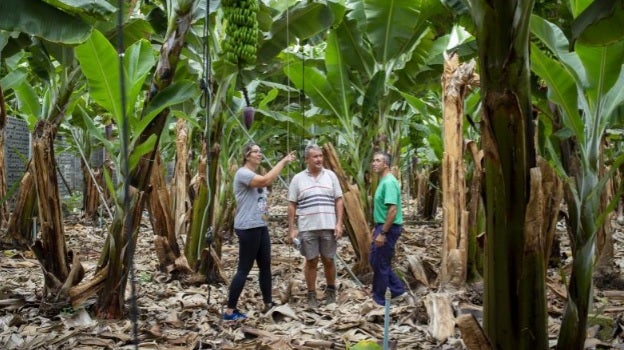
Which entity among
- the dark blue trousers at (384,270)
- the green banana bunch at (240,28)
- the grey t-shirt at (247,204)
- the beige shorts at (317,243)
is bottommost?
the dark blue trousers at (384,270)

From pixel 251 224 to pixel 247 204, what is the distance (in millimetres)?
150

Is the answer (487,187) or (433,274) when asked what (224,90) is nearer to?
(433,274)

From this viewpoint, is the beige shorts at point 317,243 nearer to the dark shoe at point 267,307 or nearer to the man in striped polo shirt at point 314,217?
the man in striped polo shirt at point 314,217

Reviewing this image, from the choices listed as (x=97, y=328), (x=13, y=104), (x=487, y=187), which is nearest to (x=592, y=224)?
(x=487, y=187)

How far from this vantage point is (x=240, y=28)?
374cm

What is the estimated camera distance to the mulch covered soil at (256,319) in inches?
122

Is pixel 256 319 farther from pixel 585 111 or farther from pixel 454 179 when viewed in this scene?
pixel 585 111

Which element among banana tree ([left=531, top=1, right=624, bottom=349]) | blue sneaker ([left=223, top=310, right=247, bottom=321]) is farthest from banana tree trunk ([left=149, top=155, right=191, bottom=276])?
banana tree ([left=531, top=1, right=624, bottom=349])

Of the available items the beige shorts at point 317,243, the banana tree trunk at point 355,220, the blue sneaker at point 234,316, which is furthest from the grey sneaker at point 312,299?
the banana tree trunk at point 355,220

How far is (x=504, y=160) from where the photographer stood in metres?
1.79

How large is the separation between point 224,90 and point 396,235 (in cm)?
192

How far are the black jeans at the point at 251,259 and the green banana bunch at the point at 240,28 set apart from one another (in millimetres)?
1212

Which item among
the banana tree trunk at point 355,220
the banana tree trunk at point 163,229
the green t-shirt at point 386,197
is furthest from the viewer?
the banana tree trunk at point 163,229

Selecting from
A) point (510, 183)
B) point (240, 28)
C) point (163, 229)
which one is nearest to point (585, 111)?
point (510, 183)
